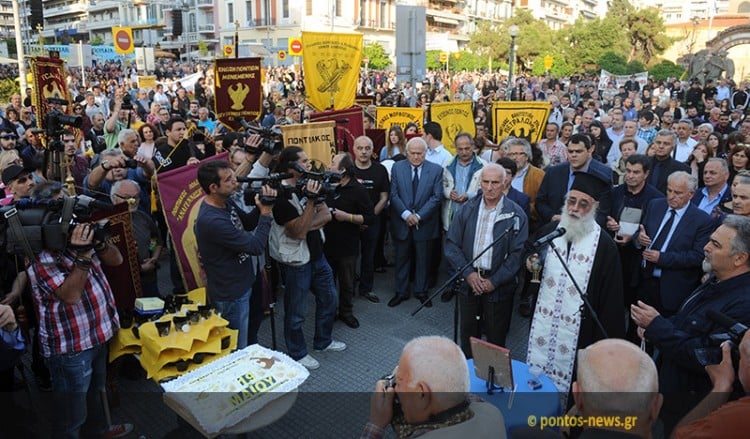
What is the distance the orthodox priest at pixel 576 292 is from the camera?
12.4 ft

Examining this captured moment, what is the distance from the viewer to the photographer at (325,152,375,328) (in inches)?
213

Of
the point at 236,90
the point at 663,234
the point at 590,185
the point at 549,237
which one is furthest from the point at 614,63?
the point at 549,237

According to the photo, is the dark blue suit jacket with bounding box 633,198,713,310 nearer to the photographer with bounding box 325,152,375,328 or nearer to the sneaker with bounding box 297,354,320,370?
the photographer with bounding box 325,152,375,328

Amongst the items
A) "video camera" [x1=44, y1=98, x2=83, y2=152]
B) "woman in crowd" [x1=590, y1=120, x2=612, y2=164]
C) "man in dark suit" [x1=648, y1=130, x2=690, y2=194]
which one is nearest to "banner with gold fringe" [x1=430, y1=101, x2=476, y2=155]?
"woman in crowd" [x1=590, y1=120, x2=612, y2=164]

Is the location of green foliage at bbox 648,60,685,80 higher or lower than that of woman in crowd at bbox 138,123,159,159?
higher

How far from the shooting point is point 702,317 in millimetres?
Answer: 3062

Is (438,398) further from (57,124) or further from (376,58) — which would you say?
(376,58)

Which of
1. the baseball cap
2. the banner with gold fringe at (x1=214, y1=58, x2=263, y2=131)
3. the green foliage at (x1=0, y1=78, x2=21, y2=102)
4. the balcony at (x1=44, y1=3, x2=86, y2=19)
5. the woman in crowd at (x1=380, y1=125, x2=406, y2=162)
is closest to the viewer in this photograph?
the baseball cap

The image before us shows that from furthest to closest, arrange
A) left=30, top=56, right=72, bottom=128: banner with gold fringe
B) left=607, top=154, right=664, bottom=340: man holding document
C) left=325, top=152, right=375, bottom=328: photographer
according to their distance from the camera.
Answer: left=30, top=56, right=72, bottom=128: banner with gold fringe < left=325, top=152, right=375, bottom=328: photographer < left=607, top=154, right=664, bottom=340: man holding document

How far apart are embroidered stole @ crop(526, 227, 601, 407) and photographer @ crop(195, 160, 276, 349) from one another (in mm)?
2117

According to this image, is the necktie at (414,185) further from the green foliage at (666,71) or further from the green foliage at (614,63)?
the green foliage at (666,71)

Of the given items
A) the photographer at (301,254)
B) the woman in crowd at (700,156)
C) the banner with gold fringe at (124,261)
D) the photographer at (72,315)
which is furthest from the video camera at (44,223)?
the woman in crowd at (700,156)

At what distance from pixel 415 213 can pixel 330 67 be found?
3.60 m

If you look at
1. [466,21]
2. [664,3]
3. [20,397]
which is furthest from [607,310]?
[664,3]
